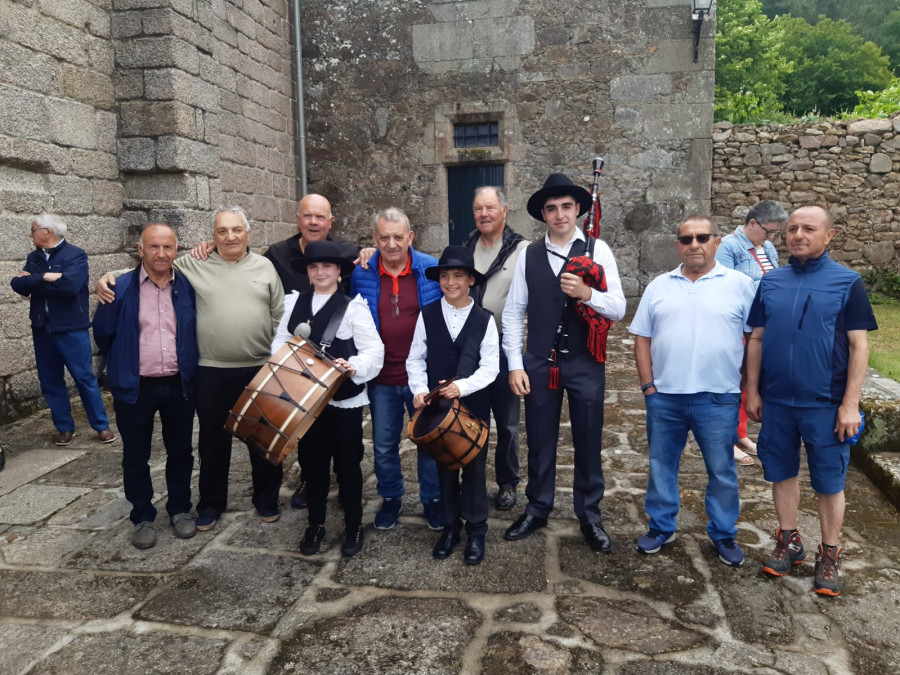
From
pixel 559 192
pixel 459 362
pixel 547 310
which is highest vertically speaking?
pixel 559 192

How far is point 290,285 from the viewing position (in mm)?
3848

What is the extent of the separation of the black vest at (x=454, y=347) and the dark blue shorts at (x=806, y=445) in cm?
134

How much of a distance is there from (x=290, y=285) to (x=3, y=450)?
2863mm

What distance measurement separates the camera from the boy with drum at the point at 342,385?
316 cm

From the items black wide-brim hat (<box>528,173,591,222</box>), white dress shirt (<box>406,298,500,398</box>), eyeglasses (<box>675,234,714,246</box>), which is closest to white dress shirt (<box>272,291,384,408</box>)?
white dress shirt (<box>406,298,500,398</box>)

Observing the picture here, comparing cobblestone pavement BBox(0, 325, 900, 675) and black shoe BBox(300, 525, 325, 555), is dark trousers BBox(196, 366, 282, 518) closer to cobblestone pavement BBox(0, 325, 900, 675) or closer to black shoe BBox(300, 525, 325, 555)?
cobblestone pavement BBox(0, 325, 900, 675)

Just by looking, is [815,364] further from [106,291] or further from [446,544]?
[106,291]

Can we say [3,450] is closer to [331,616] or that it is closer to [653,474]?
[331,616]

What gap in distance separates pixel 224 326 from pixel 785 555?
9.73 ft

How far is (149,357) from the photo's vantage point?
10.9 feet

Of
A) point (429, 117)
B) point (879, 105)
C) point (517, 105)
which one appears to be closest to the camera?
point (517, 105)

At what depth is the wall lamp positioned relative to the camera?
8.43m

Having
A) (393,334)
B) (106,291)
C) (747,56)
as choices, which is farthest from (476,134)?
(747,56)

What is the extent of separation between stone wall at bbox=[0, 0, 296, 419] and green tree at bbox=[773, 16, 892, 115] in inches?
951
